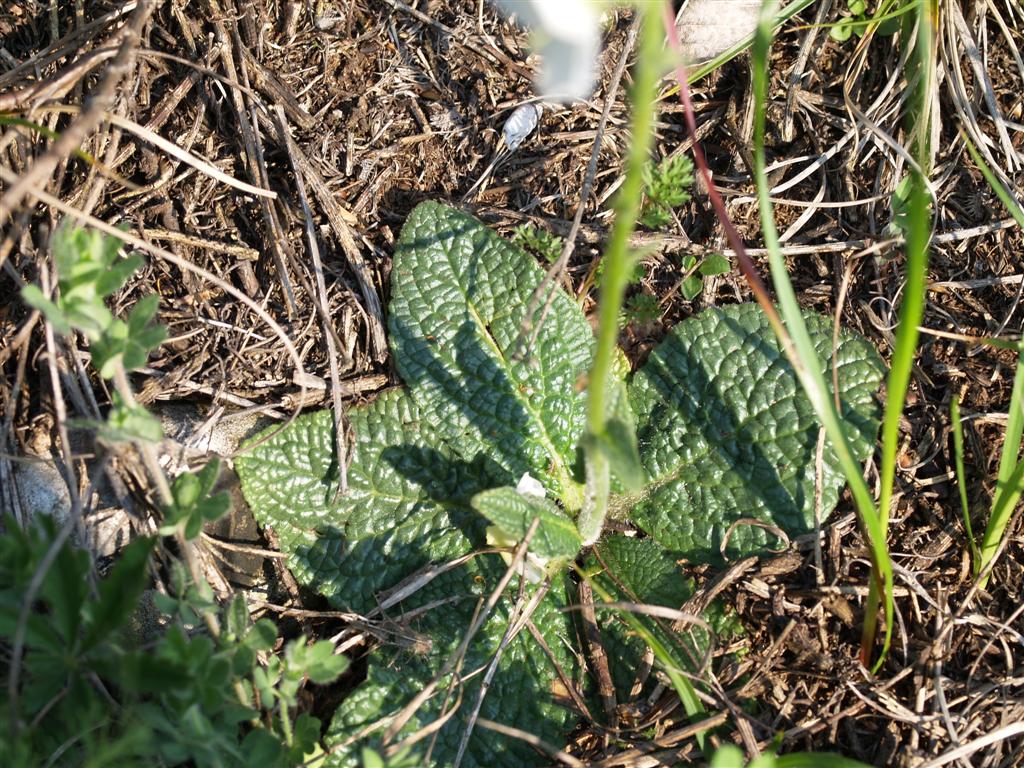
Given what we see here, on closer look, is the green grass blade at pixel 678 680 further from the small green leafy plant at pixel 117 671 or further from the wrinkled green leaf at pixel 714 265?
the wrinkled green leaf at pixel 714 265

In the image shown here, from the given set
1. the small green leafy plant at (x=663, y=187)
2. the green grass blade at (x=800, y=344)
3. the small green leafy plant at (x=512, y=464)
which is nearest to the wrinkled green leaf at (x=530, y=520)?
the small green leafy plant at (x=512, y=464)

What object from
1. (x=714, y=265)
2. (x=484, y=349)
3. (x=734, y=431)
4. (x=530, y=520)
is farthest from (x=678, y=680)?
(x=714, y=265)

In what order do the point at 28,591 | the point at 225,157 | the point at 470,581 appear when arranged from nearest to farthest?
the point at 28,591 → the point at 470,581 → the point at 225,157

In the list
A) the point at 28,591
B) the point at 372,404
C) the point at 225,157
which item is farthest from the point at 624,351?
the point at 28,591

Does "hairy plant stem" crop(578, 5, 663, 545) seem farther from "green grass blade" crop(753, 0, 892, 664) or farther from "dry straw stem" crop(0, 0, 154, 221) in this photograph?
"dry straw stem" crop(0, 0, 154, 221)

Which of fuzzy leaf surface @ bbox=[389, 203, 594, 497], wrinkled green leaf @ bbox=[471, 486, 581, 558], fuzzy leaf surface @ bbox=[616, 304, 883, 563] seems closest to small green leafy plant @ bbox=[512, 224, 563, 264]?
fuzzy leaf surface @ bbox=[389, 203, 594, 497]

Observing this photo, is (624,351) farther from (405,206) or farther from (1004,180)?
(1004,180)
